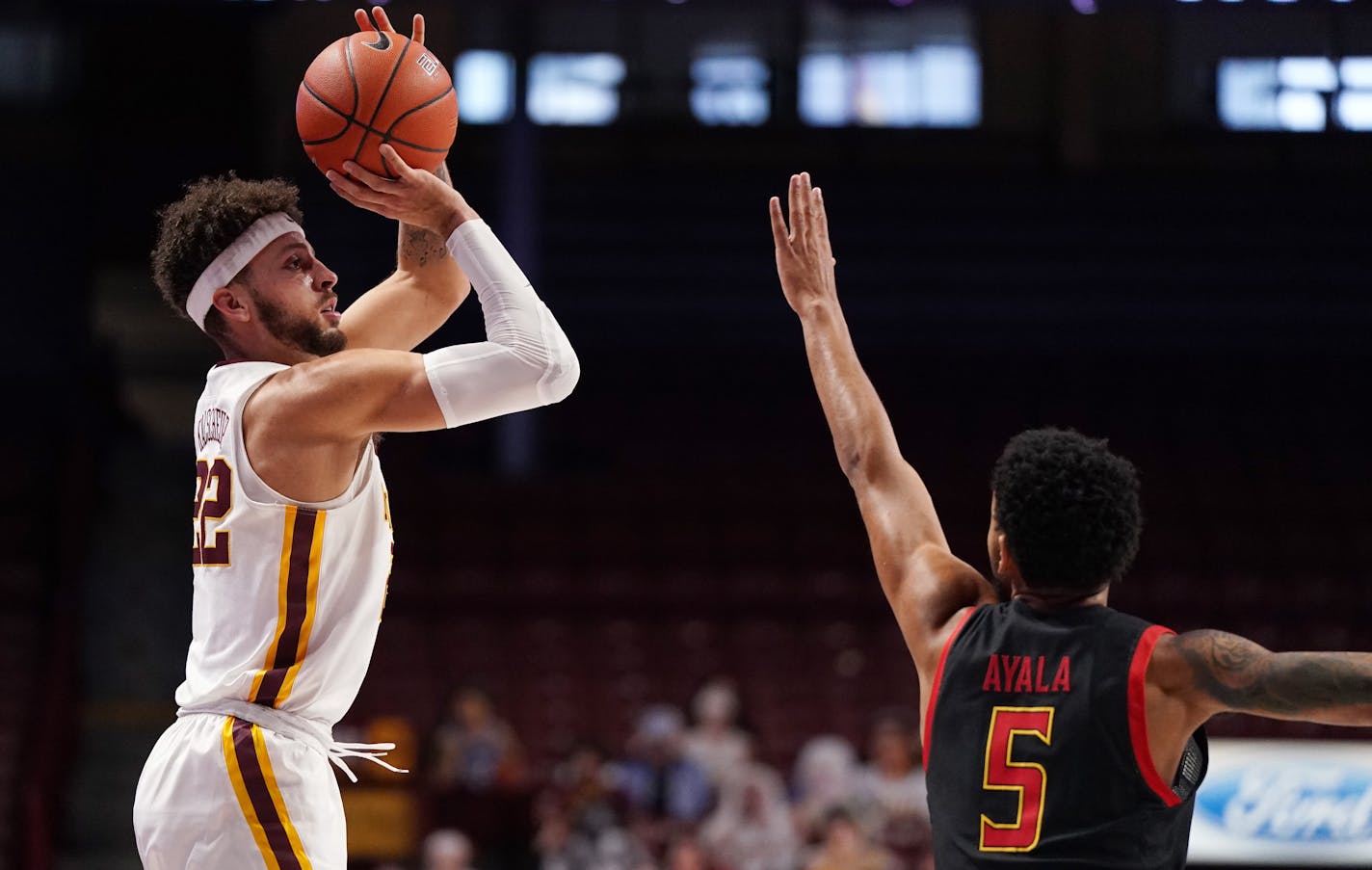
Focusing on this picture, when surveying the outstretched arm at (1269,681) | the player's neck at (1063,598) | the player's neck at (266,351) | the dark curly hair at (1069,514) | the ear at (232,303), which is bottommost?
the outstretched arm at (1269,681)

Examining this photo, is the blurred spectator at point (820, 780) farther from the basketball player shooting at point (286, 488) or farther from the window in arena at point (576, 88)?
the window in arena at point (576, 88)

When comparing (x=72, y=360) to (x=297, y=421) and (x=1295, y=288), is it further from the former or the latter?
(x=297, y=421)

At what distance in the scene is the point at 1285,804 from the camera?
31.1 feet

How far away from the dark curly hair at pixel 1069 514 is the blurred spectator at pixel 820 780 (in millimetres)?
7216

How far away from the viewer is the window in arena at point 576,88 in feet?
51.3

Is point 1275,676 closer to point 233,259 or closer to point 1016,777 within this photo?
point 1016,777

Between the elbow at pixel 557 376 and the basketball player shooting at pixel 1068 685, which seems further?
the elbow at pixel 557 376

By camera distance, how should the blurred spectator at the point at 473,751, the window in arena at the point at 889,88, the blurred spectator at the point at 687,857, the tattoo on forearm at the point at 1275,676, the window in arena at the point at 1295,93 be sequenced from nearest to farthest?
the tattoo on forearm at the point at 1275,676 < the blurred spectator at the point at 687,857 < the blurred spectator at the point at 473,751 < the window in arena at the point at 1295,93 < the window in arena at the point at 889,88

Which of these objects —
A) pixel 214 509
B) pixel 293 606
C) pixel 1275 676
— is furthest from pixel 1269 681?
pixel 214 509

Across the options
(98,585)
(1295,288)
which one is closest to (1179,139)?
(1295,288)

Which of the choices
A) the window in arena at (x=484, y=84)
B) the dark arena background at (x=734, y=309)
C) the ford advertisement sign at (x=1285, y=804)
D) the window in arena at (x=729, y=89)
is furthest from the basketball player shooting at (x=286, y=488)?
the window in arena at (x=729, y=89)

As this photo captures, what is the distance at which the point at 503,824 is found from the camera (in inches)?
385

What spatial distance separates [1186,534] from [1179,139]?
15.5 ft

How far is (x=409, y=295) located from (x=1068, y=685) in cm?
192
